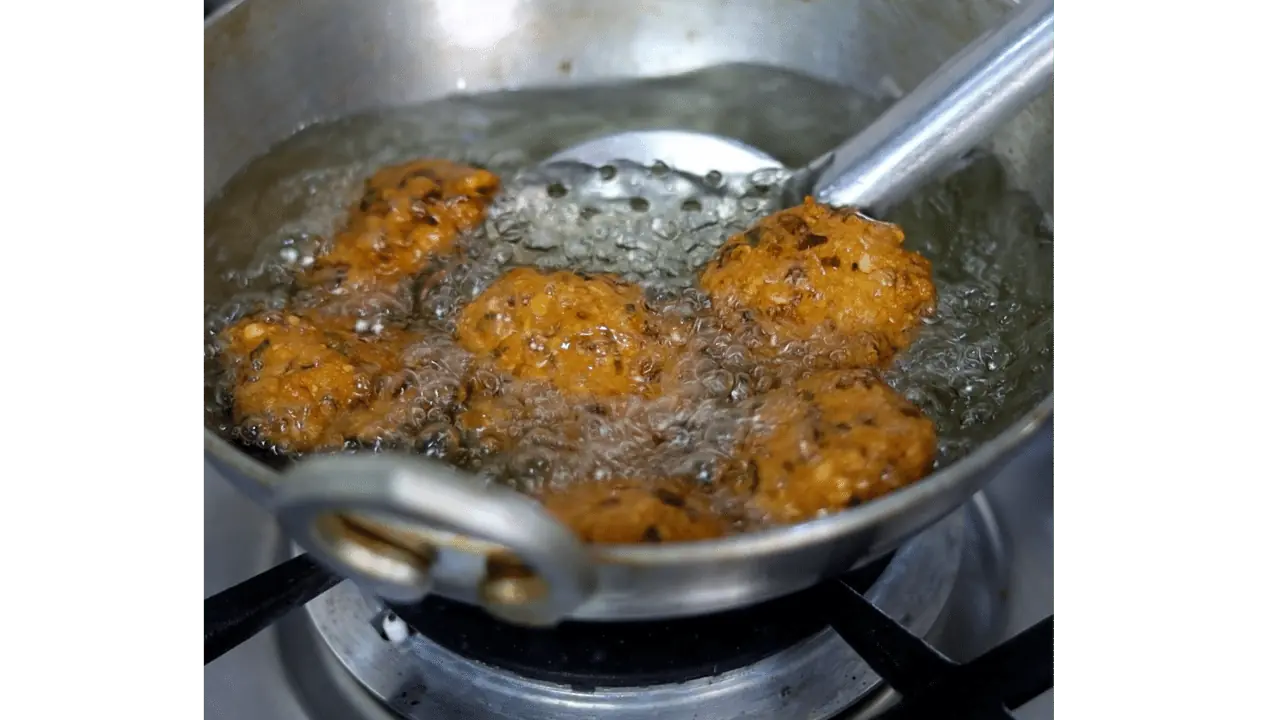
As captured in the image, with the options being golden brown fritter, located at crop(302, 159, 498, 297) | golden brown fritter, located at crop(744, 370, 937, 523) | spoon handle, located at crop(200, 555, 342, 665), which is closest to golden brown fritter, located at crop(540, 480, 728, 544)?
golden brown fritter, located at crop(744, 370, 937, 523)

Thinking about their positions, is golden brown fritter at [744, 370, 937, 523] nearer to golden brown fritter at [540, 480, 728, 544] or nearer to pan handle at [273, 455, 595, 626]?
golden brown fritter at [540, 480, 728, 544]

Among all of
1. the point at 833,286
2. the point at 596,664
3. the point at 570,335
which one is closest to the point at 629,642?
the point at 596,664

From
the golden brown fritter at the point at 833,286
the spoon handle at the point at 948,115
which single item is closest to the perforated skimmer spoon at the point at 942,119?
the spoon handle at the point at 948,115

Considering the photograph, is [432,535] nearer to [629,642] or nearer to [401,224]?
[629,642]

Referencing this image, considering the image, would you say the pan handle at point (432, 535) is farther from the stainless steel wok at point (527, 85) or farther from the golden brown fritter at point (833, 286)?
the golden brown fritter at point (833, 286)

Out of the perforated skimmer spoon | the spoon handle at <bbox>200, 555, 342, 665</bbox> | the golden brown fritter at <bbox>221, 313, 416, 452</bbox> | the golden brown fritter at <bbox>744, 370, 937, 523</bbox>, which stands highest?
the perforated skimmer spoon

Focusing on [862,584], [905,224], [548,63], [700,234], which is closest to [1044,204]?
[905,224]

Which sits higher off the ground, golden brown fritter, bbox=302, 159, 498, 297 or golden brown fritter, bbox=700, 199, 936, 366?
golden brown fritter, bbox=700, 199, 936, 366

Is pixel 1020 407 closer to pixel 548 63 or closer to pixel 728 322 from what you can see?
pixel 728 322
